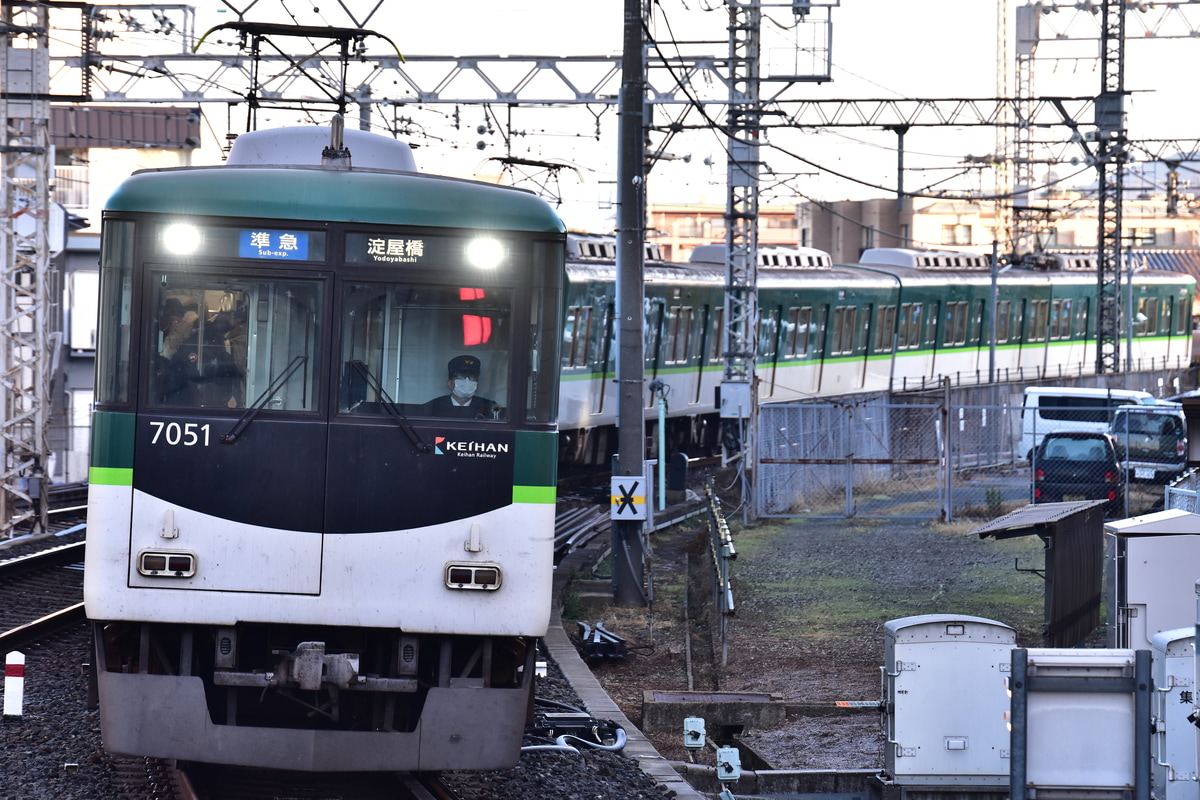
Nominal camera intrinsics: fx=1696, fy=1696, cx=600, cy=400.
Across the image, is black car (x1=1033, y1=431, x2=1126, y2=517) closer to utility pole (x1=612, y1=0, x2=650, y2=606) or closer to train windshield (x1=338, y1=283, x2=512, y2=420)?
utility pole (x1=612, y1=0, x2=650, y2=606)

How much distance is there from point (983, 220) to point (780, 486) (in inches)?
3163

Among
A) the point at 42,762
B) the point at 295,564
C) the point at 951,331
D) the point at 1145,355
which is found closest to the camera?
the point at 295,564

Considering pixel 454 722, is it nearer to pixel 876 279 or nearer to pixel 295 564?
pixel 295 564

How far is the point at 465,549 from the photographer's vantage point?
25.4ft

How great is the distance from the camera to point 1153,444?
2559cm

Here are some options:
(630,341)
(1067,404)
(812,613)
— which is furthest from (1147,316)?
(630,341)

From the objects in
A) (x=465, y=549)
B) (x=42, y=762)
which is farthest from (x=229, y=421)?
(x=42, y=762)

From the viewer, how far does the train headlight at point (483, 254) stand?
7812 mm

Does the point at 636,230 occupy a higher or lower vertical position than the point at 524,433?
higher

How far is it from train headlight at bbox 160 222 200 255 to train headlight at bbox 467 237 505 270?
48.7 inches

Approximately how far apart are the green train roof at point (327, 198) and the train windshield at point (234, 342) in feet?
1.09

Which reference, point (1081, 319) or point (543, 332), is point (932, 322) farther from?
point (543, 332)

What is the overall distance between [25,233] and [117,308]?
13039 mm

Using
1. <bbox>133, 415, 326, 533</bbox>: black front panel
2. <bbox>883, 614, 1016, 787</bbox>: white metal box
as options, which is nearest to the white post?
<bbox>133, 415, 326, 533</bbox>: black front panel
